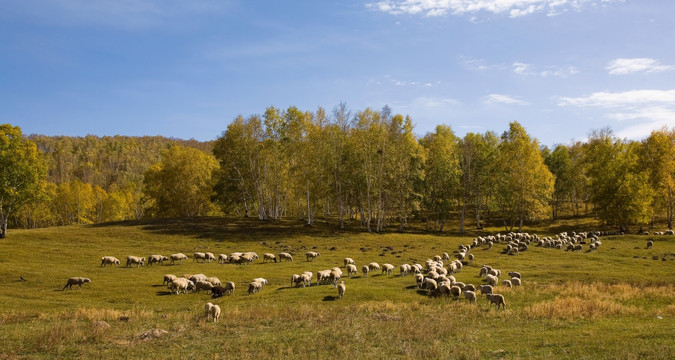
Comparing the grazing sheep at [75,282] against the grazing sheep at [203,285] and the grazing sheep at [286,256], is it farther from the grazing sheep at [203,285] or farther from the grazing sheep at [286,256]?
the grazing sheep at [286,256]

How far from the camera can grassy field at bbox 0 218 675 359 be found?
16469 millimetres

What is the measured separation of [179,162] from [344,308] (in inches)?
2947

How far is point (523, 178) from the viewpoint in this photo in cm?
7812

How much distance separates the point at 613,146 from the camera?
90438 millimetres

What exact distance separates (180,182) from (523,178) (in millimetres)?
69976

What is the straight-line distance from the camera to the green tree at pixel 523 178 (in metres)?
77.7

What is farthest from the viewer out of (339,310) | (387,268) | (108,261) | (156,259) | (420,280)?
(156,259)

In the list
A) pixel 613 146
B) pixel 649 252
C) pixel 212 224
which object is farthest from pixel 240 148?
pixel 613 146

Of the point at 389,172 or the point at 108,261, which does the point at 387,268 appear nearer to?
the point at 108,261

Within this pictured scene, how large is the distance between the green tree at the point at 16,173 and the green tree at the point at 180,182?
93.9 ft

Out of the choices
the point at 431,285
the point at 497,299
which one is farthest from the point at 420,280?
the point at 497,299

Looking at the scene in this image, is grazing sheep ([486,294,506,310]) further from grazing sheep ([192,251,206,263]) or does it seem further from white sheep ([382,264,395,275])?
grazing sheep ([192,251,206,263])

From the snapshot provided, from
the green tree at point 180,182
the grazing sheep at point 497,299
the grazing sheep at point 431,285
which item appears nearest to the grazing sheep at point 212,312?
the grazing sheep at point 431,285

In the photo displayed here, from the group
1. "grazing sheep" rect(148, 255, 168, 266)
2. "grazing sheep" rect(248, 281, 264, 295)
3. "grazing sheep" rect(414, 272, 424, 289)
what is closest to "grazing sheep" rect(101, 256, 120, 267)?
"grazing sheep" rect(148, 255, 168, 266)
